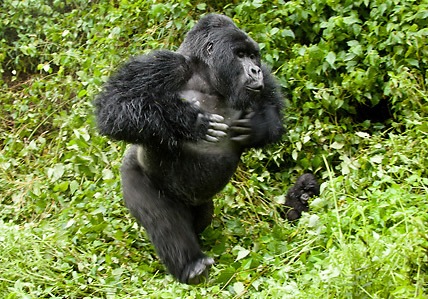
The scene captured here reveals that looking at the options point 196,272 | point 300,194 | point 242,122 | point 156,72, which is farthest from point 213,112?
point 300,194

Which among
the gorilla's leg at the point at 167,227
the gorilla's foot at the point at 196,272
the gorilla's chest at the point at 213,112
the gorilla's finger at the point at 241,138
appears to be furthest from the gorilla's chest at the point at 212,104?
the gorilla's foot at the point at 196,272

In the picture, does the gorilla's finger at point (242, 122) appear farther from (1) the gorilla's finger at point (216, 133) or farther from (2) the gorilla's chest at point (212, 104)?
(1) the gorilla's finger at point (216, 133)

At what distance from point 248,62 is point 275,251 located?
46.5 inches

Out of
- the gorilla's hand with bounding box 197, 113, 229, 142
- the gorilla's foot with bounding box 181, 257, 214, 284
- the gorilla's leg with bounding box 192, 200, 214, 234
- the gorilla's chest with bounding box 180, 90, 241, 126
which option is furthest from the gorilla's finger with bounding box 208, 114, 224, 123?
the gorilla's foot with bounding box 181, 257, 214, 284

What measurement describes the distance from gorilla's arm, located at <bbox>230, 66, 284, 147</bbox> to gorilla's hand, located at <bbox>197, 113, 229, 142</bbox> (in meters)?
0.15

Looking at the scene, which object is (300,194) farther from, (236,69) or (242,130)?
(236,69)

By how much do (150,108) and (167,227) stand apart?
714 mm

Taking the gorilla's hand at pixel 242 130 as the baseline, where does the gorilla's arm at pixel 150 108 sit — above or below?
above

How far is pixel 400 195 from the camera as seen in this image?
2523 millimetres

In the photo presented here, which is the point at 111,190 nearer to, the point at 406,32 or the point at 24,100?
the point at 24,100

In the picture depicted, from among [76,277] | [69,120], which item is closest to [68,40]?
[69,120]

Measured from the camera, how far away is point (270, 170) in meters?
4.32

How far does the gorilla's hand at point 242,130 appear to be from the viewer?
3.08 m

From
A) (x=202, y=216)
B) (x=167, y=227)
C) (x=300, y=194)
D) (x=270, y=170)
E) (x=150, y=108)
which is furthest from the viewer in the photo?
(x=270, y=170)
